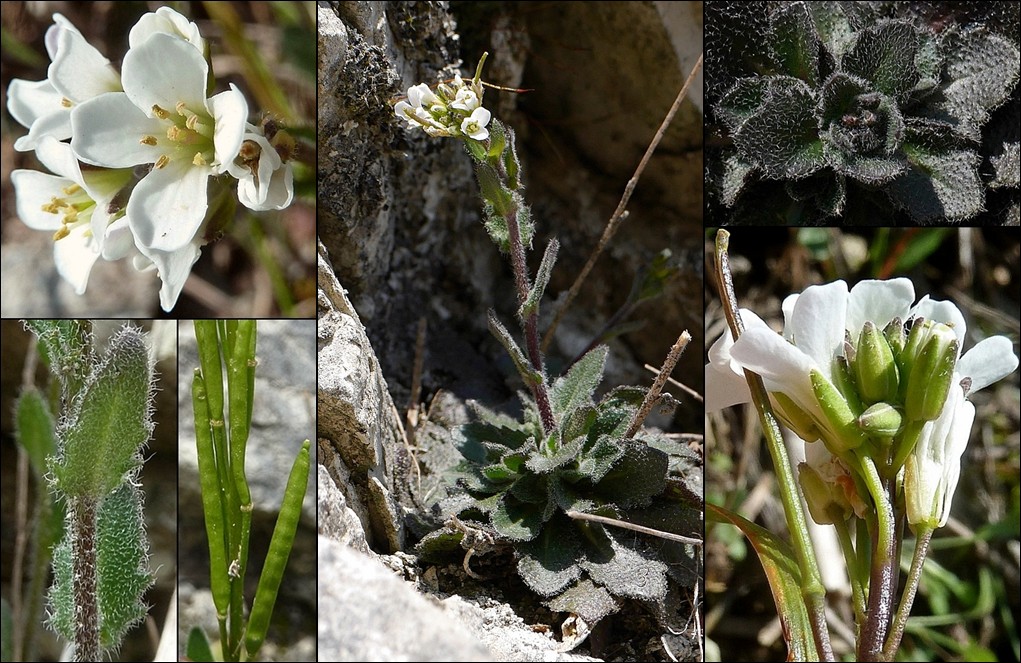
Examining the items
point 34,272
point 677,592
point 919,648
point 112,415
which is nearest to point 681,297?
point 677,592

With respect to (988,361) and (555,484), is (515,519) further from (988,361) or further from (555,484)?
(988,361)

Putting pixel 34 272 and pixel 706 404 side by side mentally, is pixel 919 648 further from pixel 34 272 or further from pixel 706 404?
pixel 34 272

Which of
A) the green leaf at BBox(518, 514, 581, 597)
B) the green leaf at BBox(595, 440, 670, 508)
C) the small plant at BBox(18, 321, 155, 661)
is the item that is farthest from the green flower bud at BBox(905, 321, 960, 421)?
the small plant at BBox(18, 321, 155, 661)

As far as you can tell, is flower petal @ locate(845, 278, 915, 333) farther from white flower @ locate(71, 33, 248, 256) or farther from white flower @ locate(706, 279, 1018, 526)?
white flower @ locate(71, 33, 248, 256)

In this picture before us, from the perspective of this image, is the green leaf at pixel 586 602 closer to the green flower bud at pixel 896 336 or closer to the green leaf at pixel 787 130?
the green flower bud at pixel 896 336

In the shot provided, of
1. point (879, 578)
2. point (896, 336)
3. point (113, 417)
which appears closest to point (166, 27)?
point (113, 417)

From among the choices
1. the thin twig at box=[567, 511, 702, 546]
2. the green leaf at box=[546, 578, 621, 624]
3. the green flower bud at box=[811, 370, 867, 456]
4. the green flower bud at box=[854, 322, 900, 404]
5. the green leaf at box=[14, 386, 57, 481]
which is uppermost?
the green flower bud at box=[854, 322, 900, 404]

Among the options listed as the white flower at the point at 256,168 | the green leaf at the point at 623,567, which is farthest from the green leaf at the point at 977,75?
the white flower at the point at 256,168
